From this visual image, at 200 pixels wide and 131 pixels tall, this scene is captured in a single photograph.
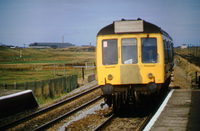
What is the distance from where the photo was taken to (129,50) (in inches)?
367

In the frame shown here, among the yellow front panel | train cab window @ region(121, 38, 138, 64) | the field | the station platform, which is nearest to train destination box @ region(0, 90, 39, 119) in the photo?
the yellow front panel

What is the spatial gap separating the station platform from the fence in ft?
27.7

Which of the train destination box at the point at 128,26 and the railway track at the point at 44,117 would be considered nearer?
the train destination box at the point at 128,26

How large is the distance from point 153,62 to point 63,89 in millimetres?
10924

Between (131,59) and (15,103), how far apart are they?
5946 millimetres

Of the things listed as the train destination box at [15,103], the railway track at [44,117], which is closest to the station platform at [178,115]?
the railway track at [44,117]

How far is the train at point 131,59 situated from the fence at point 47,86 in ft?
25.5

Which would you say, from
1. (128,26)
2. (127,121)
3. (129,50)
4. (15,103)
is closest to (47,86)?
(15,103)

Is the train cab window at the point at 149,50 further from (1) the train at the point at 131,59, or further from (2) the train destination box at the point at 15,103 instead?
(2) the train destination box at the point at 15,103

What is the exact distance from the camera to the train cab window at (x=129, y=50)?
365 inches

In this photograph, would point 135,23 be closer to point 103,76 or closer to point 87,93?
point 103,76

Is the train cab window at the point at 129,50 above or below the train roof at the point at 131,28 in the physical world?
below

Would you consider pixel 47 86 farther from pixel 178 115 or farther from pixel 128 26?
pixel 178 115

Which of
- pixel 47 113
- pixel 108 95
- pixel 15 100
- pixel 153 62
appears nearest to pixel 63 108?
pixel 47 113
